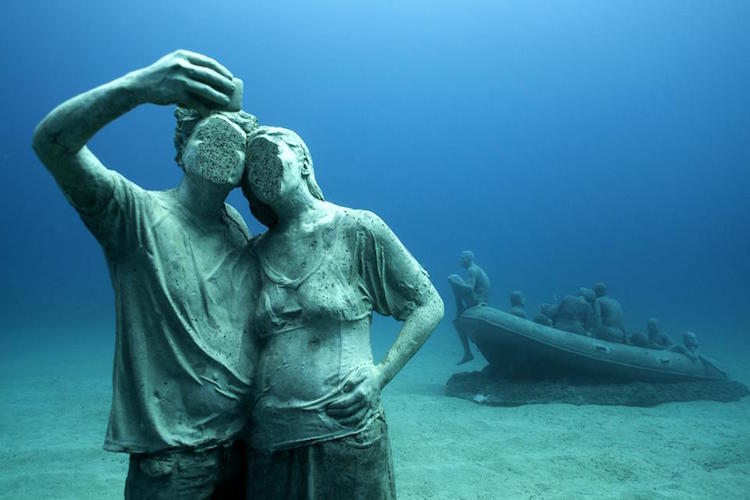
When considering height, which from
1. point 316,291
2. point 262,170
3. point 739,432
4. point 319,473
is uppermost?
point 739,432

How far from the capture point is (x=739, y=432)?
770 cm

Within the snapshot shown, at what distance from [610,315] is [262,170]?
9941 mm

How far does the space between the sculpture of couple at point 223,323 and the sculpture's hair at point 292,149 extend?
2 cm

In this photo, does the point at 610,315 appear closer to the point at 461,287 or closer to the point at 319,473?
the point at 461,287

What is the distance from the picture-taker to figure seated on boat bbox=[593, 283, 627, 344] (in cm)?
1034

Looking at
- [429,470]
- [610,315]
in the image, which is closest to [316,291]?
[429,470]

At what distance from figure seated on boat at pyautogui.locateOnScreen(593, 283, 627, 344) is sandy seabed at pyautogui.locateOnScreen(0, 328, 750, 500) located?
155 centimetres

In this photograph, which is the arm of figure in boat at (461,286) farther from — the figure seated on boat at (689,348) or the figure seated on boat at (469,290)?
the figure seated on boat at (689,348)

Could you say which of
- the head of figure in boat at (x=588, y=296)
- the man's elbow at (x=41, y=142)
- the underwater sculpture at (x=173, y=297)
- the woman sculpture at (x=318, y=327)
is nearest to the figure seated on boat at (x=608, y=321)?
the head of figure in boat at (x=588, y=296)

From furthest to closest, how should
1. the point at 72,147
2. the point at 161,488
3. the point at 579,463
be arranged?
the point at 579,463 → the point at 161,488 → the point at 72,147

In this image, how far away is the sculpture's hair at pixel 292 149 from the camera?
217 centimetres

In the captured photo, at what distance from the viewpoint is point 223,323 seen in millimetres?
2041

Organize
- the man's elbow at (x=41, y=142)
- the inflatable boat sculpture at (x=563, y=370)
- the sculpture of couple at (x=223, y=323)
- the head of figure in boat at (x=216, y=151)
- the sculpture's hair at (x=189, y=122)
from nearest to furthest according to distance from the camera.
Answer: the man's elbow at (x=41, y=142), the sculpture of couple at (x=223, y=323), the head of figure in boat at (x=216, y=151), the sculpture's hair at (x=189, y=122), the inflatable boat sculpture at (x=563, y=370)

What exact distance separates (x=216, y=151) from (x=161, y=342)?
2.33 feet
